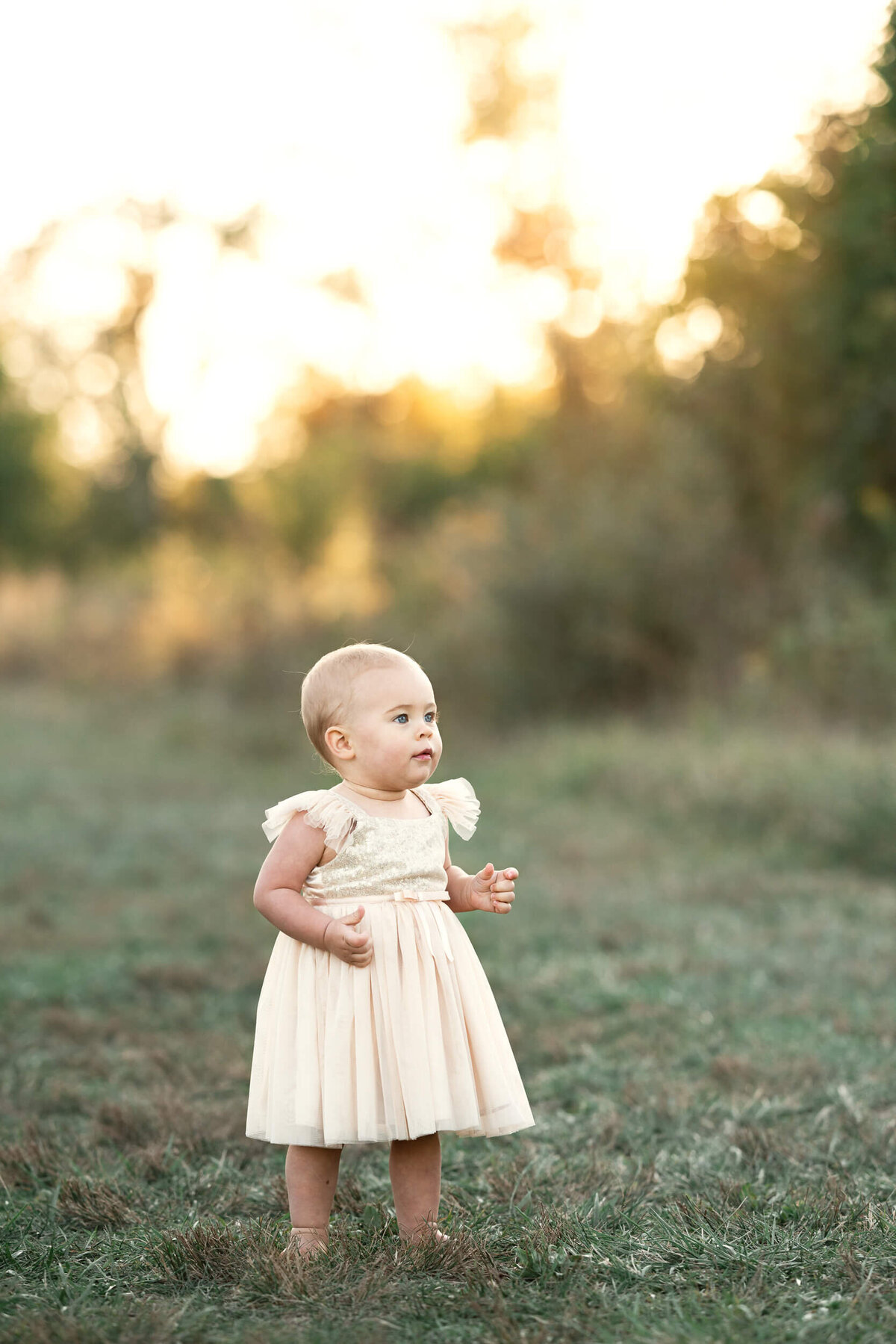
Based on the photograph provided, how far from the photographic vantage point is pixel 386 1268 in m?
2.61

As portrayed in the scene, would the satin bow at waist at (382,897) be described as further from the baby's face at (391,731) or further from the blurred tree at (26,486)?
the blurred tree at (26,486)

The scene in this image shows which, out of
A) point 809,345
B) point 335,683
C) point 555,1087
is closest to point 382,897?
point 335,683

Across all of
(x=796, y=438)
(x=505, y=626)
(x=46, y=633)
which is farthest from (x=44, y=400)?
(x=796, y=438)

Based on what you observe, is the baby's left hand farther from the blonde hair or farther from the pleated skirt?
the blonde hair

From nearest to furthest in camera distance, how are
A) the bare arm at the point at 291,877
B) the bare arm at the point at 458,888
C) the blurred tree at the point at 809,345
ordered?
the bare arm at the point at 291,877
the bare arm at the point at 458,888
the blurred tree at the point at 809,345

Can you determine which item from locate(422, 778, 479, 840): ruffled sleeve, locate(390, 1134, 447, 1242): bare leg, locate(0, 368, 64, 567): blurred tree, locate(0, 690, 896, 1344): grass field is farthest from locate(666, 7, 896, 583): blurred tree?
locate(0, 368, 64, 567): blurred tree

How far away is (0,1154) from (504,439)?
3012 centimetres

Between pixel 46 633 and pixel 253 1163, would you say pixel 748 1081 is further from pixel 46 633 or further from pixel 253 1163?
pixel 46 633

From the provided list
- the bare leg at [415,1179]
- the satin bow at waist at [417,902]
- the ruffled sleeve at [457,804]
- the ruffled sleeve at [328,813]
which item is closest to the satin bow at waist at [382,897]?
the satin bow at waist at [417,902]

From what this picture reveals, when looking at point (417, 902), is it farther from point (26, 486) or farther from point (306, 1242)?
point (26, 486)

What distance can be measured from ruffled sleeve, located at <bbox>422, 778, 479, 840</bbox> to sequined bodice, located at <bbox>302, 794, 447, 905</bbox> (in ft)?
0.51

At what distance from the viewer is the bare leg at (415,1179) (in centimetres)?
288

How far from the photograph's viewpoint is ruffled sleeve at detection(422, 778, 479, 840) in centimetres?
308

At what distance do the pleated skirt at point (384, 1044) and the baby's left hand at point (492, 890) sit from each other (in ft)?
0.35
